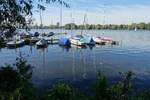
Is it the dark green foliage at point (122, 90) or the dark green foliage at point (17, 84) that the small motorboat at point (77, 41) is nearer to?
the dark green foliage at point (17, 84)

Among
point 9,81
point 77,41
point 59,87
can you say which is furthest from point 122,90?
point 77,41

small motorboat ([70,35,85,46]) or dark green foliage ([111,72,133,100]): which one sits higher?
dark green foliage ([111,72,133,100])

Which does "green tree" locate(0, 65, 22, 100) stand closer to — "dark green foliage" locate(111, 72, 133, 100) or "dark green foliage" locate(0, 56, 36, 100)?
"dark green foliage" locate(0, 56, 36, 100)

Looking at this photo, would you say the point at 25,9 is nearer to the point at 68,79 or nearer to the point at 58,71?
the point at 68,79

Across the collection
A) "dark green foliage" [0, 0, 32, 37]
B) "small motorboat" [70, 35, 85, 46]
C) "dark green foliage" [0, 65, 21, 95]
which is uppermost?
"dark green foliage" [0, 0, 32, 37]

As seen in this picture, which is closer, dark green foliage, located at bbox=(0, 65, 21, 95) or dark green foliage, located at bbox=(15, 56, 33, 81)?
dark green foliage, located at bbox=(0, 65, 21, 95)

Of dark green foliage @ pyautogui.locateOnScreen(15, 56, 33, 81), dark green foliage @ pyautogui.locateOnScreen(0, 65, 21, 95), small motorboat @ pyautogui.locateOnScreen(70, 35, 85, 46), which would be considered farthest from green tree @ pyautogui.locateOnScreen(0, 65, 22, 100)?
small motorboat @ pyautogui.locateOnScreen(70, 35, 85, 46)

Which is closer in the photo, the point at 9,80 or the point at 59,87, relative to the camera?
the point at 9,80

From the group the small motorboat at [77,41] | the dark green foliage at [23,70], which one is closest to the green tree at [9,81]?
the dark green foliage at [23,70]

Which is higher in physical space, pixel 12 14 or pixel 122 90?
pixel 12 14

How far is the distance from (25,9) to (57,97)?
3.69m

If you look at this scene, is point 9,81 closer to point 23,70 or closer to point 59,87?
point 23,70

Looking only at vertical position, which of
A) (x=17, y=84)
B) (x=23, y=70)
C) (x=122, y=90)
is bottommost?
(x=122, y=90)

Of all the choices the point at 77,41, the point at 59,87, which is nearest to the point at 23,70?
the point at 59,87
